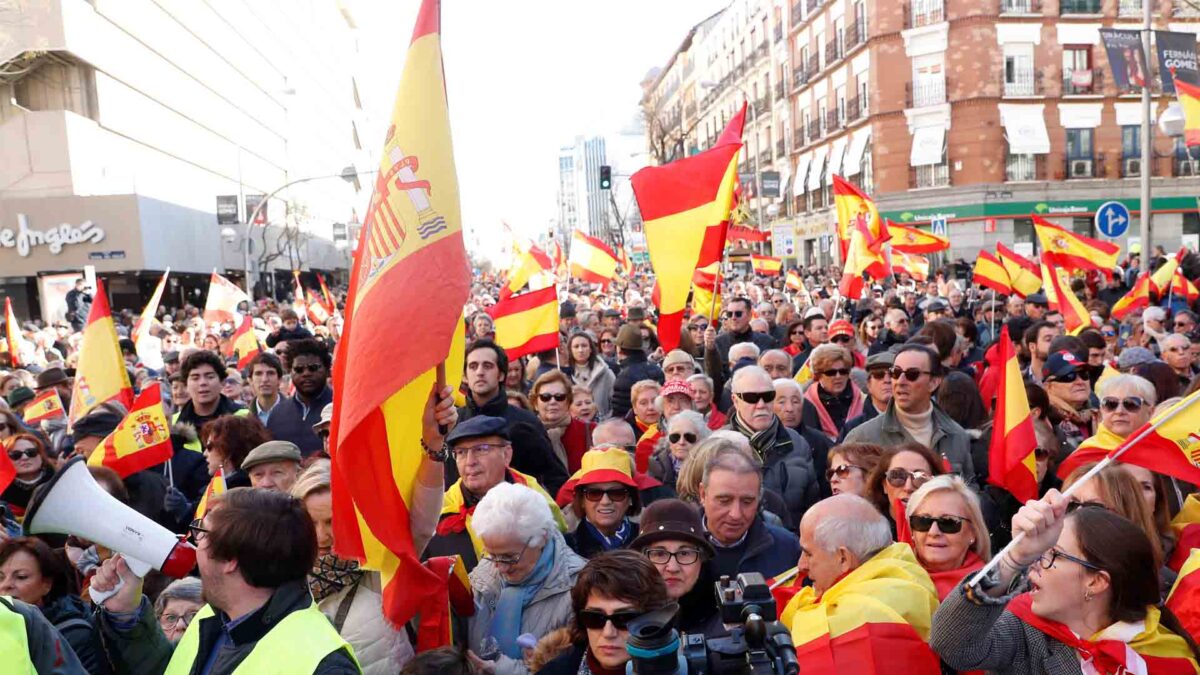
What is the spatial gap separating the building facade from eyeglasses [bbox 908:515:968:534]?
2116 centimetres

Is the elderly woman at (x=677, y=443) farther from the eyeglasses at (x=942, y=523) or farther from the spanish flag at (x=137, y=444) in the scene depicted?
the spanish flag at (x=137, y=444)

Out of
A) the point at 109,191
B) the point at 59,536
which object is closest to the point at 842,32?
the point at 109,191

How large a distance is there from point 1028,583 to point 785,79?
5234cm

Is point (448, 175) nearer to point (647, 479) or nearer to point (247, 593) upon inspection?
point (247, 593)

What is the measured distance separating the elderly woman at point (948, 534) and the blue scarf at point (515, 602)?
1.31 metres

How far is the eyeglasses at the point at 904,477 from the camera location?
4.38 meters

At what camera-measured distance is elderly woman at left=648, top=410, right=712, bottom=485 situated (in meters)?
5.93

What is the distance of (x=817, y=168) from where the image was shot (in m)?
47.7

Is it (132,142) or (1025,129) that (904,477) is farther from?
(1025,129)

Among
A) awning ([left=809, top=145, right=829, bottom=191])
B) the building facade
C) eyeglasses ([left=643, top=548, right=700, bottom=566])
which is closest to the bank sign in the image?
the building facade

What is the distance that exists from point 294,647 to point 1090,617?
222 centimetres

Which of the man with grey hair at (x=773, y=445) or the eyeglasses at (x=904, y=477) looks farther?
the man with grey hair at (x=773, y=445)

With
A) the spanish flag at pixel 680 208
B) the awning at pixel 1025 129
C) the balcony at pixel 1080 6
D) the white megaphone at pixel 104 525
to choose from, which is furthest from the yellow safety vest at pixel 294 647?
the balcony at pixel 1080 6

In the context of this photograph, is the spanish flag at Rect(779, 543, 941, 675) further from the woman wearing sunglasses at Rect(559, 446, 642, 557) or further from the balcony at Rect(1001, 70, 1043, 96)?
the balcony at Rect(1001, 70, 1043, 96)
